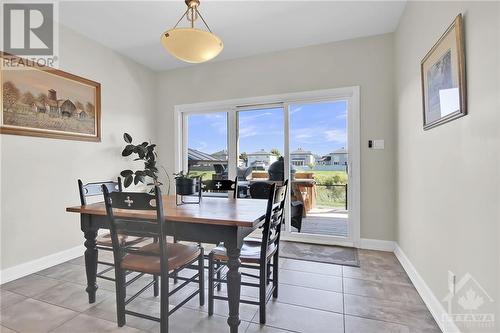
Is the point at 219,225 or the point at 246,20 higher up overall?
the point at 246,20

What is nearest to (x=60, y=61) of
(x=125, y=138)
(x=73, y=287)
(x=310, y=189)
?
(x=125, y=138)

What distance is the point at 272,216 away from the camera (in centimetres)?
180

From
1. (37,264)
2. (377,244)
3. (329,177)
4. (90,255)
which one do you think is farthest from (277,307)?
(37,264)

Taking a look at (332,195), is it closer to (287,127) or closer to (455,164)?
(287,127)

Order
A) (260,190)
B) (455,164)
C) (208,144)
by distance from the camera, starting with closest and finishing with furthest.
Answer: (455,164)
(260,190)
(208,144)

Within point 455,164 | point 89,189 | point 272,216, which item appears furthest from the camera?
point 89,189

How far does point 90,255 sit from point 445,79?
287cm

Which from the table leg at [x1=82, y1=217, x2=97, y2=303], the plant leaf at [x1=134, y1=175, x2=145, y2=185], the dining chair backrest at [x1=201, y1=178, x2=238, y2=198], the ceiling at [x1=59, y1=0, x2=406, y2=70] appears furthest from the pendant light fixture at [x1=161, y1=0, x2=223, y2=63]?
the plant leaf at [x1=134, y1=175, x2=145, y2=185]

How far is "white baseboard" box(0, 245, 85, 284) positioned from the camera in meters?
2.40

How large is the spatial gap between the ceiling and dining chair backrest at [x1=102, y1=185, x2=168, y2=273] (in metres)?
2.07

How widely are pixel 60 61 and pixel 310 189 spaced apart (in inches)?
138

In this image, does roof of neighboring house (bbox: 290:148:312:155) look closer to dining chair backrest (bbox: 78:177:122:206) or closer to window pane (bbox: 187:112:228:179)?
window pane (bbox: 187:112:228:179)

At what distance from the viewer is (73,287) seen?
2.29 meters

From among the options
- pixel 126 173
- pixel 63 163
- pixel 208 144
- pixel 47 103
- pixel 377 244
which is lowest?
pixel 377 244
